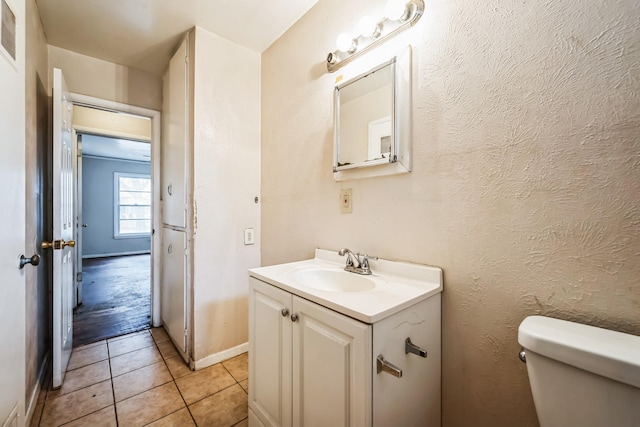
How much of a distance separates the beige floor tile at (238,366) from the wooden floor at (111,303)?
1136 millimetres

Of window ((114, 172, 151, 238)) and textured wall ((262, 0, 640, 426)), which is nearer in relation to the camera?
textured wall ((262, 0, 640, 426))

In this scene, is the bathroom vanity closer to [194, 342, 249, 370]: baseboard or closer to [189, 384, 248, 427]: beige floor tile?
[189, 384, 248, 427]: beige floor tile

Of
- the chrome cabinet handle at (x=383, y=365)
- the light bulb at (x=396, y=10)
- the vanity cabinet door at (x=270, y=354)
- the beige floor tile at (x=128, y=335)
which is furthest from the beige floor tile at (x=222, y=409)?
the light bulb at (x=396, y=10)

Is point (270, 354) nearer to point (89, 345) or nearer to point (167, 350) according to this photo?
point (167, 350)

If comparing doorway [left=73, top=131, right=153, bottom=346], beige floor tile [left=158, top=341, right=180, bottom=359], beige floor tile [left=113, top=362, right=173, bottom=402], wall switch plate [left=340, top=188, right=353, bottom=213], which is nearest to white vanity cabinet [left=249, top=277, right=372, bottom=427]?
wall switch plate [left=340, top=188, right=353, bottom=213]

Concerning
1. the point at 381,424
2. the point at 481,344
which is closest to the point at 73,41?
the point at 381,424

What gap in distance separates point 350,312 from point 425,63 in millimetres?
1055

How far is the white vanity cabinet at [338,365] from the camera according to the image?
78 centimetres

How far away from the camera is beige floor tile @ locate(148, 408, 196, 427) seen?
4.35ft

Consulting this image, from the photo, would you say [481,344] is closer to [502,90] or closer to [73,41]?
[502,90]

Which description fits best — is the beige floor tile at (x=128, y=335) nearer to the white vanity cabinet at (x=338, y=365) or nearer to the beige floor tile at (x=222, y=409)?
the beige floor tile at (x=222, y=409)

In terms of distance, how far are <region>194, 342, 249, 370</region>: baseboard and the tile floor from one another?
1.4 inches

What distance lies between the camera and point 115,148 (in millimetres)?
5031

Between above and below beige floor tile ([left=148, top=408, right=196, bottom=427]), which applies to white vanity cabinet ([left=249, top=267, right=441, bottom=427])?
above
